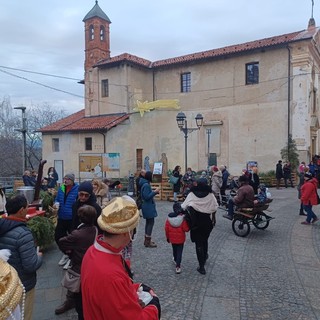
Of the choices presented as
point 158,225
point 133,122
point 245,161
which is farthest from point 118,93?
point 158,225

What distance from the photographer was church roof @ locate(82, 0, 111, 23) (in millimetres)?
30016

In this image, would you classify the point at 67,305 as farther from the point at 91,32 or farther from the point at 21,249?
the point at 91,32

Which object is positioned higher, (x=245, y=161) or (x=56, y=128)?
(x=56, y=128)

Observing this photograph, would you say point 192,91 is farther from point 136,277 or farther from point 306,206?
point 136,277

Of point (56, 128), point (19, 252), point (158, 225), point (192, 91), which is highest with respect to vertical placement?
point (192, 91)

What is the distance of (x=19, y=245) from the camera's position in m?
3.20

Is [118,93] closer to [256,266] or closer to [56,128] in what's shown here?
[56,128]

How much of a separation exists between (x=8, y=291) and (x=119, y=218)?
944 millimetres

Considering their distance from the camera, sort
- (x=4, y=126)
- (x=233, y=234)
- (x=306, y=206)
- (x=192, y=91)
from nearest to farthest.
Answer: (x=233, y=234)
(x=306, y=206)
(x=192, y=91)
(x=4, y=126)

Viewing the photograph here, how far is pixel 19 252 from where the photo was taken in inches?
126

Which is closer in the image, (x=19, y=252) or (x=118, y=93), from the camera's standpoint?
(x=19, y=252)

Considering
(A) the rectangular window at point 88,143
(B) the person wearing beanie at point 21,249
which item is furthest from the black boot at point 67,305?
(A) the rectangular window at point 88,143

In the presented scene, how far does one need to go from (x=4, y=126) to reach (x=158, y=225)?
41020mm

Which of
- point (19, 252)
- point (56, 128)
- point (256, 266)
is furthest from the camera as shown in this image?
point (56, 128)
